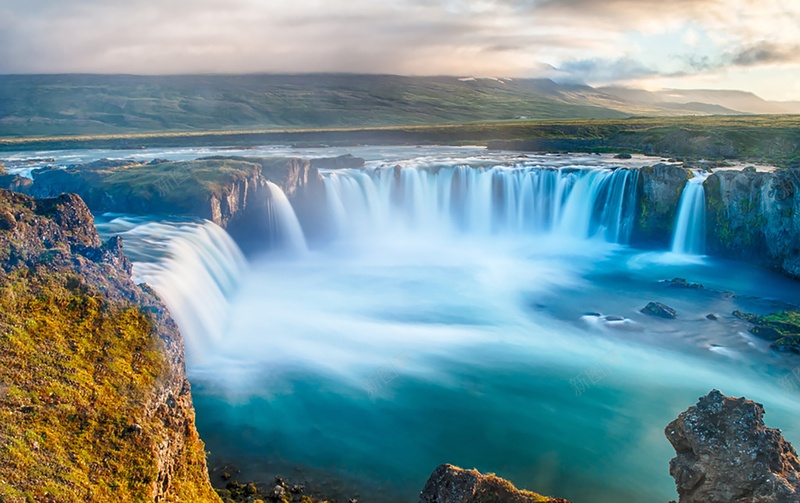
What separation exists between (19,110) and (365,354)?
8456 inches

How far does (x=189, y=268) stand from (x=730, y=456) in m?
23.7

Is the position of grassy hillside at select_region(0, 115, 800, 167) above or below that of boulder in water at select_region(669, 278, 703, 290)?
above

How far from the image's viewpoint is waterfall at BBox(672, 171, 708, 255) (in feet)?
142

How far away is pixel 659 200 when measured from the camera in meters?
45.3

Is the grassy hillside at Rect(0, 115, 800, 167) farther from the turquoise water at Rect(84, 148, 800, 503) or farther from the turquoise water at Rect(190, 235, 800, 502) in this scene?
the turquoise water at Rect(190, 235, 800, 502)

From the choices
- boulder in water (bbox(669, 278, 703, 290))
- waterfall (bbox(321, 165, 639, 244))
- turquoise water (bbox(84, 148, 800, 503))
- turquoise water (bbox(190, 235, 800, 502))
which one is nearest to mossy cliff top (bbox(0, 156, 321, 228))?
turquoise water (bbox(84, 148, 800, 503))

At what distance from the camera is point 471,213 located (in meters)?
52.5

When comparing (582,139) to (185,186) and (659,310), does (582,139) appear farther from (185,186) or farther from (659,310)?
(185,186)

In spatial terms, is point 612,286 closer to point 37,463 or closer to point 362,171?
point 362,171

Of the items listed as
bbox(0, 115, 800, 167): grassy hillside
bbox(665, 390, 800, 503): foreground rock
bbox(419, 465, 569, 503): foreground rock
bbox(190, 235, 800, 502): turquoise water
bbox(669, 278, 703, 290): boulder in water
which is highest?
bbox(0, 115, 800, 167): grassy hillside

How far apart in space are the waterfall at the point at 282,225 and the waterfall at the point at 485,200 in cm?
419

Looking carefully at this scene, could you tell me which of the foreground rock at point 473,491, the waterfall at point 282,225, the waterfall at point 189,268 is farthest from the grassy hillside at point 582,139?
the foreground rock at point 473,491

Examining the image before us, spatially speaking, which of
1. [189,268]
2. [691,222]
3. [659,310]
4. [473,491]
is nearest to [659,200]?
[691,222]

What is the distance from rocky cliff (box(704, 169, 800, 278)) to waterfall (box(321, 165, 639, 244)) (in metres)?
6.64
